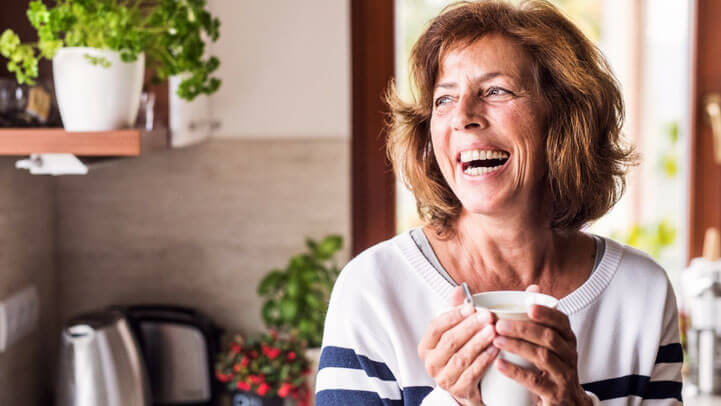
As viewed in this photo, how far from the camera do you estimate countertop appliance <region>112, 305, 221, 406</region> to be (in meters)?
2.12

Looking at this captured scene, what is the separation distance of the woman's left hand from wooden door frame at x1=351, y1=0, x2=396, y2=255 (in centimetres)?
149

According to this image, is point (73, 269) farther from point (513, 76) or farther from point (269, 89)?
point (513, 76)

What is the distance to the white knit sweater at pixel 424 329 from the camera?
119cm

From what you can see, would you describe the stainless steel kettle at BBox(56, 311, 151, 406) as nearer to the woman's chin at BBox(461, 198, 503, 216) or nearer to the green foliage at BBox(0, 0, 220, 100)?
the green foliage at BBox(0, 0, 220, 100)

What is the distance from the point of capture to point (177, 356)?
2.13 metres

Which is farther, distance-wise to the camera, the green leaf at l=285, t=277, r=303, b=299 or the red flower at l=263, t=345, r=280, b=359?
the green leaf at l=285, t=277, r=303, b=299

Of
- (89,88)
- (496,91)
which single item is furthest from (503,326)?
(89,88)

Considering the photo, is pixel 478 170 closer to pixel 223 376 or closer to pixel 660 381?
pixel 660 381

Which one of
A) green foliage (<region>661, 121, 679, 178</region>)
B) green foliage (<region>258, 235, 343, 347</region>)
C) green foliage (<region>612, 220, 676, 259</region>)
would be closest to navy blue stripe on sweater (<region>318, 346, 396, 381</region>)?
green foliage (<region>258, 235, 343, 347</region>)

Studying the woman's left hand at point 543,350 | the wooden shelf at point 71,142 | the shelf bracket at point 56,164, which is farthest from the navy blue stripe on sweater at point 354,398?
the shelf bracket at point 56,164

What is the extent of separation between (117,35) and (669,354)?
3.65ft

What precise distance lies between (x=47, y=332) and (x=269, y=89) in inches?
35.8

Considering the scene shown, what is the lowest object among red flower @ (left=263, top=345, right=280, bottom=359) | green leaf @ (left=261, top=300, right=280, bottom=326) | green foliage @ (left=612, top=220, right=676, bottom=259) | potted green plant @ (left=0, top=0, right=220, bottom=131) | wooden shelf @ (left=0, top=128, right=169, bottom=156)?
red flower @ (left=263, top=345, right=280, bottom=359)

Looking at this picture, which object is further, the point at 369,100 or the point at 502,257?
the point at 369,100
